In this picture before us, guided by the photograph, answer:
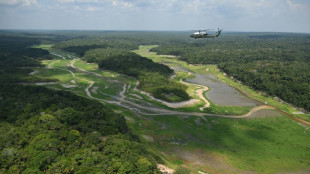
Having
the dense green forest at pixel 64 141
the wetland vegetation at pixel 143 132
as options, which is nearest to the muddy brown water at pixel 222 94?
the wetland vegetation at pixel 143 132

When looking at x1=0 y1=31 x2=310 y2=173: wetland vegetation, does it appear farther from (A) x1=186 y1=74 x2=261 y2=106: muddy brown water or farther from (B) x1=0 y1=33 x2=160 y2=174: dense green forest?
(A) x1=186 y1=74 x2=261 y2=106: muddy brown water

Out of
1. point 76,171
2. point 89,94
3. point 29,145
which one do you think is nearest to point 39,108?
point 29,145

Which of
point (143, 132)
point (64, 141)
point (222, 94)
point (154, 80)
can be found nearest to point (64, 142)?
point (64, 141)

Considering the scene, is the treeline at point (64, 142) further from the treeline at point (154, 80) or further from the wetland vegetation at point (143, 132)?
the treeline at point (154, 80)

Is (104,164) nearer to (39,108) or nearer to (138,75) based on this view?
(39,108)

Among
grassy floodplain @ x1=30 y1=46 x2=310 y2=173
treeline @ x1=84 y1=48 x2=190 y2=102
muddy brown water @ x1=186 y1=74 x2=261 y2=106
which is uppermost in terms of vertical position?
treeline @ x1=84 y1=48 x2=190 y2=102

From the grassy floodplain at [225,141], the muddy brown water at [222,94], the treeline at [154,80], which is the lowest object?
the grassy floodplain at [225,141]

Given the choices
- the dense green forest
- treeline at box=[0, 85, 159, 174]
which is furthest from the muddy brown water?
treeline at box=[0, 85, 159, 174]

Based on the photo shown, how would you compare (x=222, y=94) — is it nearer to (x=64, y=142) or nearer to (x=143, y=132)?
(x=143, y=132)
